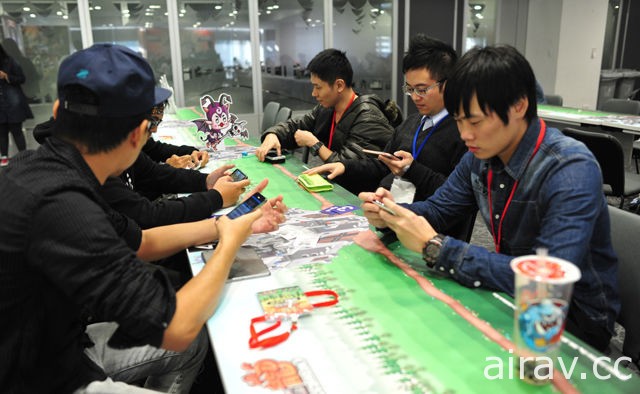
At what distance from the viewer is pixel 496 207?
55.8 inches

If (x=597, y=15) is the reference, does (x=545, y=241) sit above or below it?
below

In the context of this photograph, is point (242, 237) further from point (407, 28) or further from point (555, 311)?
point (407, 28)

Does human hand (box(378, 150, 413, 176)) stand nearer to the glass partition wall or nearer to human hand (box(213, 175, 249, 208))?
human hand (box(213, 175, 249, 208))

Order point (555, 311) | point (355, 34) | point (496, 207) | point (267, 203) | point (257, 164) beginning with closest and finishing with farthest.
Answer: point (555, 311), point (496, 207), point (267, 203), point (257, 164), point (355, 34)

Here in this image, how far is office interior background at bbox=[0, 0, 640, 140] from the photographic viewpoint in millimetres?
6113

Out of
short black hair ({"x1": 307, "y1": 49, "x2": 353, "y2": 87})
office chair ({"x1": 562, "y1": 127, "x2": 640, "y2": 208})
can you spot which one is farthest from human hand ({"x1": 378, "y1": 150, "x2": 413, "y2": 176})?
office chair ({"x1": 562, "y1": 127, "x2": 640, "y2": 208})

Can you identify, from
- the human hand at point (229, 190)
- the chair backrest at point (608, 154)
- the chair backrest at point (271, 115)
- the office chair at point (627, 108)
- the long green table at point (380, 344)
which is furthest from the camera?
the office chair at point (627, 108)

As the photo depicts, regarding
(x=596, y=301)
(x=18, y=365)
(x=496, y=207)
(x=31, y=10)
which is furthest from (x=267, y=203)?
(x=31, y=10)

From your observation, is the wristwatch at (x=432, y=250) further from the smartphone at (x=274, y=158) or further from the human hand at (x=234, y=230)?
the smartphone at (x=274, y=158)

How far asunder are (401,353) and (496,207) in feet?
2.03

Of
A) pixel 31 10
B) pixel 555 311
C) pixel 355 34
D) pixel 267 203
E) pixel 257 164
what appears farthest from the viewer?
pixel 355 34

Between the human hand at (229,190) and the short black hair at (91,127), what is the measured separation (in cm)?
87

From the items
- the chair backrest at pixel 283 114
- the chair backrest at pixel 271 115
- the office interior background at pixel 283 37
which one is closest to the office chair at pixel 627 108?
the office interior background at pixel 283 37

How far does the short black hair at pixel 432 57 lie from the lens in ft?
6.62
